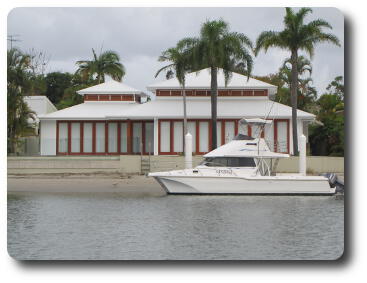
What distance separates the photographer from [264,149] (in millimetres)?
32094

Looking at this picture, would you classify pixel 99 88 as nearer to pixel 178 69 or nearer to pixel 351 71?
pixel 178 69

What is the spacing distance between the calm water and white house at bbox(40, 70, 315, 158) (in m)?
13.1

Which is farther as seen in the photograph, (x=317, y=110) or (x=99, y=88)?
(x=317, y=110)

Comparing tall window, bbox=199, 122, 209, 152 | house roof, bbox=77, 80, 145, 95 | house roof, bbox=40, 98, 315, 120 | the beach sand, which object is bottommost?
the beach sand

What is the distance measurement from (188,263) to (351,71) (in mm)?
5737

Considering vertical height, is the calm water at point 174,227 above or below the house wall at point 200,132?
below

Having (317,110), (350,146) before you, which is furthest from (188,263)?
(317,110)

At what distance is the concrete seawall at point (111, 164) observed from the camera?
37.8m

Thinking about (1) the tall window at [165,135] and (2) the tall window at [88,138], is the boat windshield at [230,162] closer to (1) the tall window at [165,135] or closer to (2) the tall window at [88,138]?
(1) the tall window at [165,135]

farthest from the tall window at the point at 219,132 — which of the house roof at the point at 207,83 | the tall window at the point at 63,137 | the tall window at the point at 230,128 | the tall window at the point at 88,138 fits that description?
the tall window at the point at 63,137

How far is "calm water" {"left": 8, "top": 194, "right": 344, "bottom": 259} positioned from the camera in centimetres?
1847

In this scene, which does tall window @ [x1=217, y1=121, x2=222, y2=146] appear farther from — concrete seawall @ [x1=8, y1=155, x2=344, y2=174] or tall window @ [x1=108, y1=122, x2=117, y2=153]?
tall window @ [x1=108, y1=122, x2=117, y2=153]

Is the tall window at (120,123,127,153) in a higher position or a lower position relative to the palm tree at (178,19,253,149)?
lower

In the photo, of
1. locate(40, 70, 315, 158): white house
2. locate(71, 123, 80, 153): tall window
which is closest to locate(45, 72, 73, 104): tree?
locate(40, 70, 315, 158): white house
